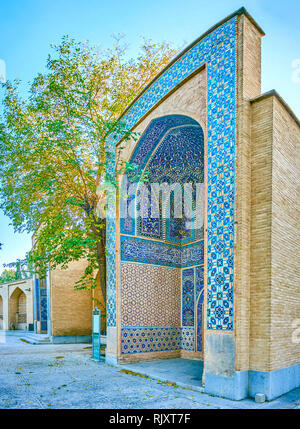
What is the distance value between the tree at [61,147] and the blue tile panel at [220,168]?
114 inches

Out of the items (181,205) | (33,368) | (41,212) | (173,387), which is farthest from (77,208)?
(173,387)

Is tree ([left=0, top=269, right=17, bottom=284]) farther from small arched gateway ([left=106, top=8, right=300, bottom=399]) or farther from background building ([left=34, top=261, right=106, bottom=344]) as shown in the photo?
small arched gateway ([left=106, top=8, right=300, bottom=399])

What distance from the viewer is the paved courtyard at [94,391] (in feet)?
16.3

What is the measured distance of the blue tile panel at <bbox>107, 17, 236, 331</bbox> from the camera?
545 cm

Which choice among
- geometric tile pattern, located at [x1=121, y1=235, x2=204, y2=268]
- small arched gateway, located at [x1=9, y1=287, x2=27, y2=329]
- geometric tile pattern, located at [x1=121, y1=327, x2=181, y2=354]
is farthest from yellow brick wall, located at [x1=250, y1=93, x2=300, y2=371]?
small arched gateway, located at [x1=9, y1=287, x2=27, y2=329]

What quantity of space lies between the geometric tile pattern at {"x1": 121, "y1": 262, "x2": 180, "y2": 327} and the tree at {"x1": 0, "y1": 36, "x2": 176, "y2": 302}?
1241 millimetres

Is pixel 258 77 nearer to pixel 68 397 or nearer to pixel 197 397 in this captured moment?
pixel 197 397

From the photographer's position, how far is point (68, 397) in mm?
5387

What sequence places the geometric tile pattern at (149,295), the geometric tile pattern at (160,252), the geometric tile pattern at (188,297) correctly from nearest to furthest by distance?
the geometric tile pattern at (149,295) → the geometric tile pattern at (160,252) → the geometric tile pattern at (188,297)

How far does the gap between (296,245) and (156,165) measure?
158 inches

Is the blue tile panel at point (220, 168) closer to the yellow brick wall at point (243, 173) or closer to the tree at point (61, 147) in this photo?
the yellow brick wall at point (243, 173)

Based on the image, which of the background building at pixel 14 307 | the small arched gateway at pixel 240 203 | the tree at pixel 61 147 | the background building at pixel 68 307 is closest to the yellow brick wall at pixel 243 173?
the small arched gateway at pixel 240 203

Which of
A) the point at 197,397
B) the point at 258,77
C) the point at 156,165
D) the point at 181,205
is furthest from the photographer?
the point at 181,205

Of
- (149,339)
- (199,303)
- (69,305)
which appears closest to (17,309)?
(69,305)
